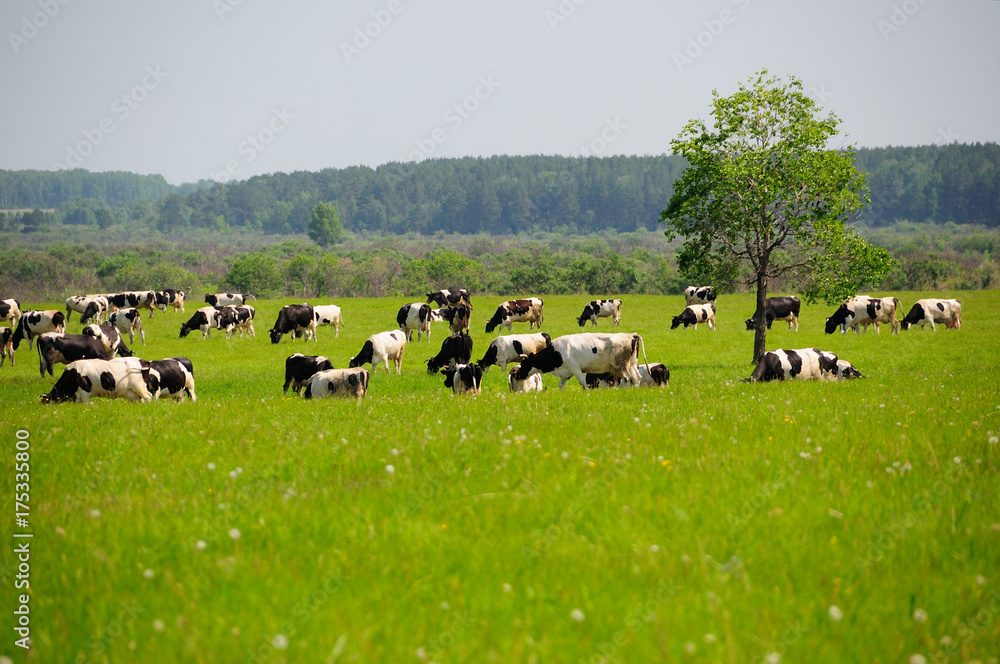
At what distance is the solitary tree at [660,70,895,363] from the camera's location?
23891 millimetres

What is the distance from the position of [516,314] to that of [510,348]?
19457mm

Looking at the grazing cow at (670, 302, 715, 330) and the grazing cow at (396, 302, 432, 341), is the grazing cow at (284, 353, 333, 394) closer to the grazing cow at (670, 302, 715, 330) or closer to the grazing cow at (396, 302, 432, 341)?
the grazing cow at (396, 302, 432, 341)

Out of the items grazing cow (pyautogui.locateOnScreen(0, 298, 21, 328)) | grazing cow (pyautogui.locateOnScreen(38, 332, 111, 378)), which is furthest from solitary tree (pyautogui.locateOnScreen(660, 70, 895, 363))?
grazing cow (pyautogui.locateOnScreen(0, 298, 21, 328))

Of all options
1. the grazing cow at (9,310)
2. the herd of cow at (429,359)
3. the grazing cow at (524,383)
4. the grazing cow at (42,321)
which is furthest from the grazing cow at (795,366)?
the grazing cow at (9,310)

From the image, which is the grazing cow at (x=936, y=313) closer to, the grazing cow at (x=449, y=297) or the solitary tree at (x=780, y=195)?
the solitary tree at (x=780, y=195)

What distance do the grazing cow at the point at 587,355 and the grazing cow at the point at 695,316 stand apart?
2553 centimetres

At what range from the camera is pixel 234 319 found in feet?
144

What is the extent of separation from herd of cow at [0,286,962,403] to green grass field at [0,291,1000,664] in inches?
318

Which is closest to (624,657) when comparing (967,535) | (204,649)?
(204,649)

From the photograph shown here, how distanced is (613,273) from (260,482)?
86463 mm

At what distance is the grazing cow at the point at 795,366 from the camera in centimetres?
1916

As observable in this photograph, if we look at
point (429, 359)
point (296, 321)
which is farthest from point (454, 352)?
point (296, 321)

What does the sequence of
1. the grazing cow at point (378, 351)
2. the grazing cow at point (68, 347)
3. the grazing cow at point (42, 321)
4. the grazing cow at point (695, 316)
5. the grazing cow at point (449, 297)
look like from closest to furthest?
the grazing cow at point (68, 347), the grazing cow at point (378, 351), the grazing cow at point (42, 321), the grazing cow at point (695, 316), the grazing cow at point (449, 297)

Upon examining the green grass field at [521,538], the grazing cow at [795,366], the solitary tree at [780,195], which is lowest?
the grazing cow at [795,366]
